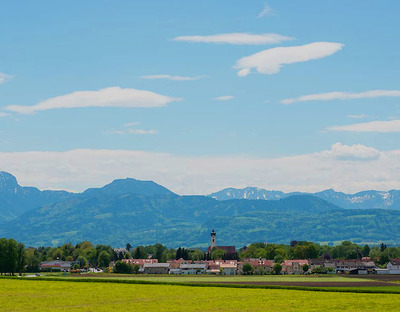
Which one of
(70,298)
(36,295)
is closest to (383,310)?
(70,298)

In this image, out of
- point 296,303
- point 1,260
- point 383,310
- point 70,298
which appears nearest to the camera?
point 383,310

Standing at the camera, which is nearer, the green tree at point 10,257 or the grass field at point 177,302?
the grass field at point 177,302

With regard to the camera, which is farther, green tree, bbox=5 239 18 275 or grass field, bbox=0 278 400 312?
green tree, bbox=5 239 18 275

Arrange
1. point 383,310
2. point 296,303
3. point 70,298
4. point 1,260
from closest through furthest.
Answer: point 383,310 → point 296,303 → point 70,298 → point 1,260

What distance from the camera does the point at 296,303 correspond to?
78.8m

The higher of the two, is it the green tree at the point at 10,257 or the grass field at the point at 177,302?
the green tree at the point at 10,257

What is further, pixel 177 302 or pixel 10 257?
pixel 10 257

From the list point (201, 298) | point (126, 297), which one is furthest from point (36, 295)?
point (201, 298)

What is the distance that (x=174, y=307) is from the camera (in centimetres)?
7244

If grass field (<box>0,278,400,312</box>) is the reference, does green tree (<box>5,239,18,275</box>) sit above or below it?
above

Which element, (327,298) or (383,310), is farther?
(327,298)

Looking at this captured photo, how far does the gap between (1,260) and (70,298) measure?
382ft

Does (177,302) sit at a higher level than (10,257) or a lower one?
lower

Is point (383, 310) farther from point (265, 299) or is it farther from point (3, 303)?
point (3, 303)
